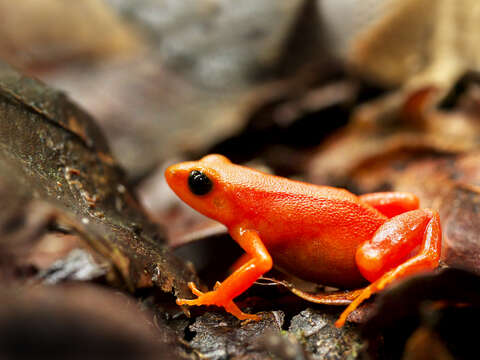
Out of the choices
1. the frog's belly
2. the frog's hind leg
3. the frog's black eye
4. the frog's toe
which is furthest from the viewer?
the frog's hind leg

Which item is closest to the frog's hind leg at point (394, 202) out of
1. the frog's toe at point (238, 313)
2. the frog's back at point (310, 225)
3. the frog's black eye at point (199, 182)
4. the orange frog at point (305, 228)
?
the orange frog at point (305, 228)

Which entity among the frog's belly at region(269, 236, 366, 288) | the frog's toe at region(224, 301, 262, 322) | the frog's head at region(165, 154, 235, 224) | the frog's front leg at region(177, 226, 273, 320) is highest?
the frog's head at region(165, 154, 235, 224)

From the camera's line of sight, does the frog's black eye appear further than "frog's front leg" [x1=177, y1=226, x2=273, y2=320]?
Yes

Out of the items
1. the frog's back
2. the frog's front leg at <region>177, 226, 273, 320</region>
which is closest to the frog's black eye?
the frog's back

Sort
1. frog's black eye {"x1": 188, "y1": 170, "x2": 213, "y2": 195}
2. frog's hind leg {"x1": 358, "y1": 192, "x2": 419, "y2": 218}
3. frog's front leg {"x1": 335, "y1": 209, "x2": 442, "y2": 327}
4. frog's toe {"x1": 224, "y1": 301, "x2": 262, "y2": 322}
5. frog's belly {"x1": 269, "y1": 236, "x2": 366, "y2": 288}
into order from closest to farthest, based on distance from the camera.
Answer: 1. frog's toe {"x1": 224, "y1": 301, "x2": 262, "y2": 322}
2. frog's front leg {"x1": 335, "y1": 209, "x2": 442, "y2": 327}
3. frog's belly {"x1": 269, "y1": 236, "x2": 366, "y2": 288}
4. frog's black eye {"x1": 188, "y1": 170, "x2": 213, "y2": 195}
5. frog's hind leg {"x1": 358, "y1": 192, "x2": 419, "y2": 218}

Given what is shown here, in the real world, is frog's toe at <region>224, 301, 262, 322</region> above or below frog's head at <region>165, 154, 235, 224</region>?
below

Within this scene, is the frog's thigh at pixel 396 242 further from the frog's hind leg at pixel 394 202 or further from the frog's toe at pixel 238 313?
the frog's toe at pixel 238 313

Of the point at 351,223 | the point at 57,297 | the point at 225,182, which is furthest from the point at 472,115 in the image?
the point at 57,297

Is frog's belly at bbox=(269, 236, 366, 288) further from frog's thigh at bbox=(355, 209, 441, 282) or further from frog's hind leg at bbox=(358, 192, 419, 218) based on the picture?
frog's hind leg at bbox=(358, 192, 419, 218)
